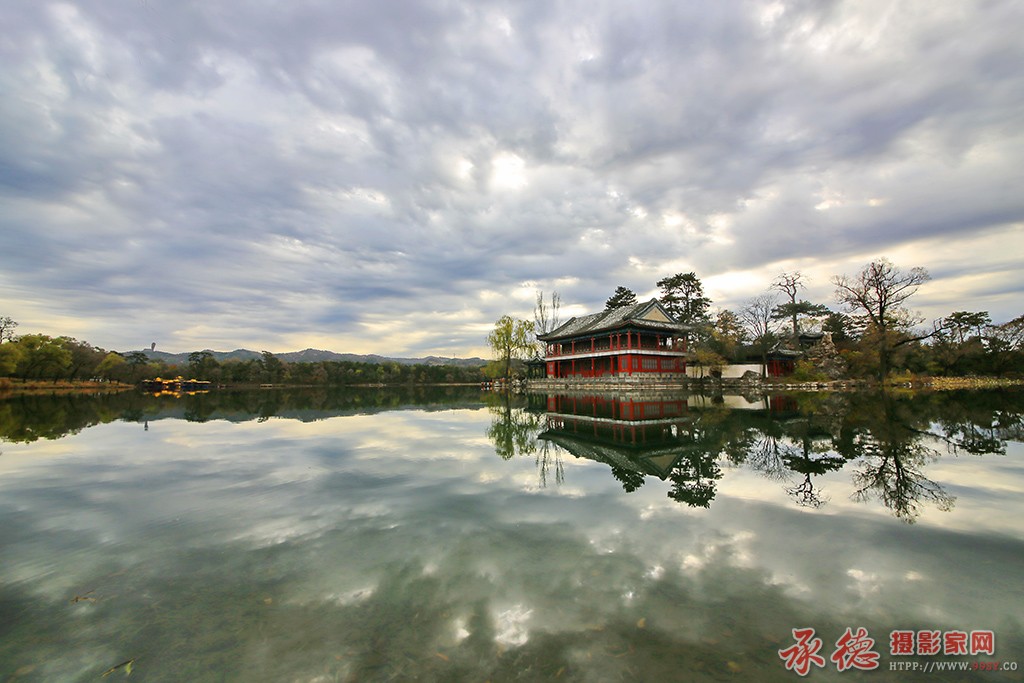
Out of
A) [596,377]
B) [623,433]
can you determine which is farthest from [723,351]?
[623,433]

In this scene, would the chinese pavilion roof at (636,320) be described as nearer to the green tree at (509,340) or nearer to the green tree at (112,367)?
the green tree at (509,340)

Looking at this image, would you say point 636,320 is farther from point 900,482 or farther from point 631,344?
point 900,482

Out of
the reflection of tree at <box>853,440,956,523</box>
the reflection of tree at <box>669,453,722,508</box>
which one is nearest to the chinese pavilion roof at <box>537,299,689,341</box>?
the reflection of tree at <box>853,440,956,523</box>

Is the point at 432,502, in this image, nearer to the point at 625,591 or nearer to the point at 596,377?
the point at 625,591

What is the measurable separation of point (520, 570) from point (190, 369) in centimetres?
9827

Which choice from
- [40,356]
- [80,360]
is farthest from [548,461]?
[80,360]

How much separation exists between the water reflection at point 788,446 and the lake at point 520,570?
12cm

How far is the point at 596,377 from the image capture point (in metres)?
44.1

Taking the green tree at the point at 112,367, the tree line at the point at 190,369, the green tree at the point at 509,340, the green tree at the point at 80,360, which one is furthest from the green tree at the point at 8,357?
the green tree at the point at 509,340

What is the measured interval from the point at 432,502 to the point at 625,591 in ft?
11.1

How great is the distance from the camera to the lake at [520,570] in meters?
2.73

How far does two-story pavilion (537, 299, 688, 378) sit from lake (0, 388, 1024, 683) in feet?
106

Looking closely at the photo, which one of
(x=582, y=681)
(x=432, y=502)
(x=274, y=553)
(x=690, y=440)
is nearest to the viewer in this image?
(x=582, y=681)

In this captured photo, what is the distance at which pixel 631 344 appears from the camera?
41.5m
